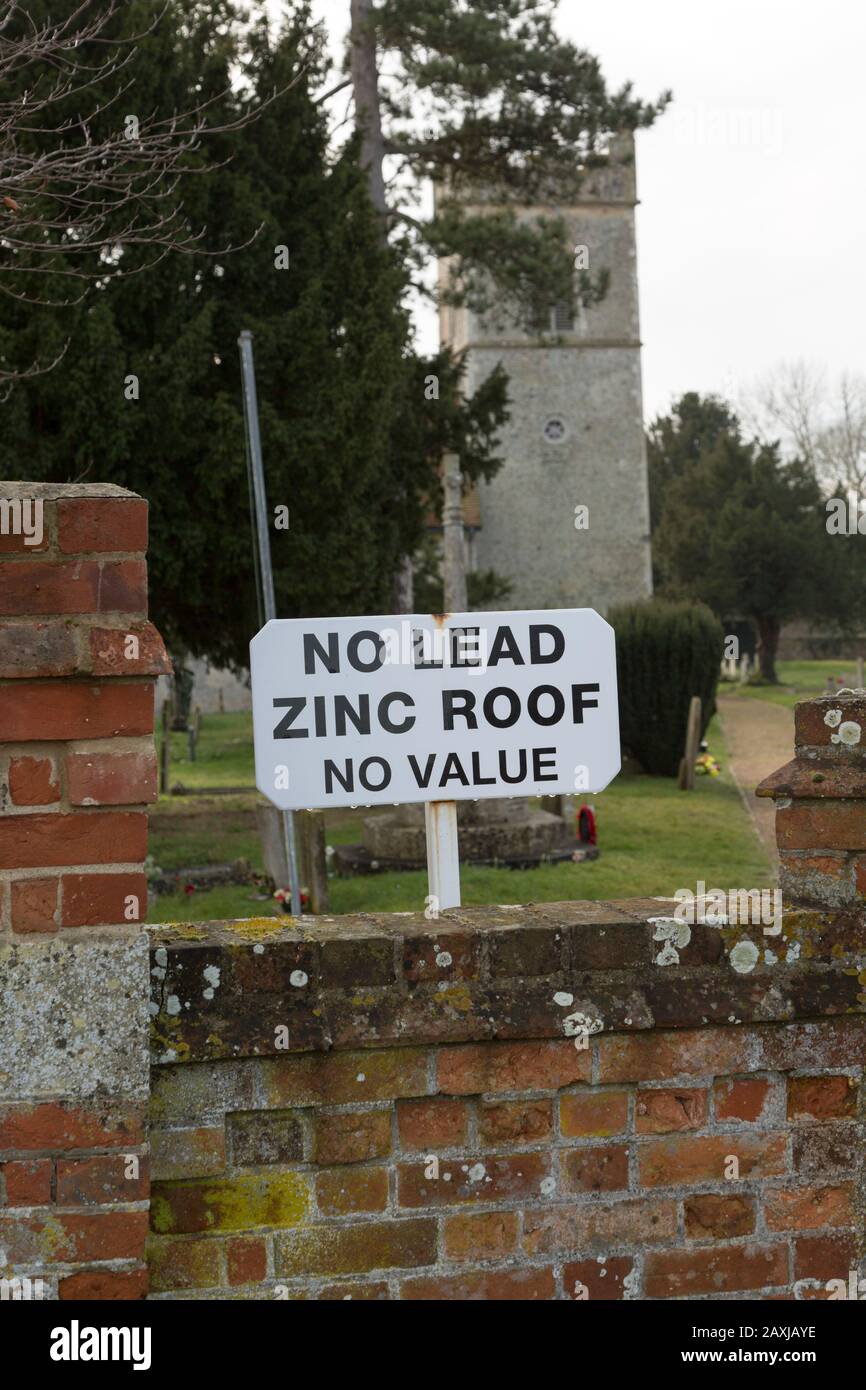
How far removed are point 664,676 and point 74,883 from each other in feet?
62.6

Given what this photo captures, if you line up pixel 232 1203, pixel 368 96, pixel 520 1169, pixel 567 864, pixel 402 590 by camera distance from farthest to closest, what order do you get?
pixel 368 96
pixel 402 590
pixel 567 864
pixel 520 1169
pixel 232 1203

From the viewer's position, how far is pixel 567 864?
13.0 m

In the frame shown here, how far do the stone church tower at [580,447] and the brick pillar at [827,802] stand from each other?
31795 mm

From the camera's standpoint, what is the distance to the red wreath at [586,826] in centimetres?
1399

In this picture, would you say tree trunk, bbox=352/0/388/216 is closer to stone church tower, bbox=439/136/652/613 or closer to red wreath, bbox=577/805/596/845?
red wreath, bbox=577/805/596/845

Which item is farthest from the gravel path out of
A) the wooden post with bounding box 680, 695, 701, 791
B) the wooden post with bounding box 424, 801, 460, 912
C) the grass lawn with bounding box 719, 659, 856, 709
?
the wooden post with bounding box 424, 801, 460, 912

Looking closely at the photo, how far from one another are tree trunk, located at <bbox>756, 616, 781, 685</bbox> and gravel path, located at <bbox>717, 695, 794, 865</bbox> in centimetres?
571

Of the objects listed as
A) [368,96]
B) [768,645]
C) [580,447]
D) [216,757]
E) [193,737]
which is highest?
[368,96]

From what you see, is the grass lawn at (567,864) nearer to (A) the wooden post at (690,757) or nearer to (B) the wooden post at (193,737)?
(A) the wooden post at (690,757)

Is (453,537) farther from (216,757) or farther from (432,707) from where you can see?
(432,707)

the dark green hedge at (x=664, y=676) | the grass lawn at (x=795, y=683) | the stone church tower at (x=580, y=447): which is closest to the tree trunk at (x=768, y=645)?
the grass lawn at (x=795, y=683)

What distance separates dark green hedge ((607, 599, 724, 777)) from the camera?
21.0 m

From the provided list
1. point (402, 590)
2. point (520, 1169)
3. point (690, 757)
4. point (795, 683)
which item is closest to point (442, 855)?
point (520, 1169)

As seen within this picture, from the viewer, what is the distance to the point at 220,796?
17812mm
